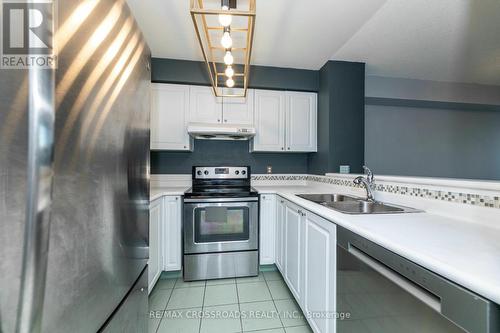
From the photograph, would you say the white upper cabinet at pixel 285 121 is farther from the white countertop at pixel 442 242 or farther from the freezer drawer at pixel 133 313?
the freezer drawer at pixel 133 313

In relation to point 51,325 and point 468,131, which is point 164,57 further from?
point 468,131

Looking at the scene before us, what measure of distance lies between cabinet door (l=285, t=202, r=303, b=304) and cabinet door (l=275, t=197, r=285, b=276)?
0.10 metres

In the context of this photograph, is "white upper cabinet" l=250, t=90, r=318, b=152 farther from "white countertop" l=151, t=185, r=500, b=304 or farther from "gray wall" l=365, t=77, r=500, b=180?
"white countertop" l=151, t=185, r=500, b=304

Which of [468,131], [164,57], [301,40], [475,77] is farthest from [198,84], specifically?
[468,131]

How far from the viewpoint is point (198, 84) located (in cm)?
249

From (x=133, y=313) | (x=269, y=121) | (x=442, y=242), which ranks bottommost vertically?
(x=133, y=313)

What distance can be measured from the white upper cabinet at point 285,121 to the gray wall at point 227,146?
0.12 meters

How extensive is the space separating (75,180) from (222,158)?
2.26 metres

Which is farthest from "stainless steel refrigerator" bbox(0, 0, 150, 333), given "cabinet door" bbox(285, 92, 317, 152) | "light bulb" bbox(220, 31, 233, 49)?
"cabinet door" bbox(285, 92, 317, 152)

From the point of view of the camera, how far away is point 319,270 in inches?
50.2

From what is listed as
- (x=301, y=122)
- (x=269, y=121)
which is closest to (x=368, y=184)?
(x=301, y=122)

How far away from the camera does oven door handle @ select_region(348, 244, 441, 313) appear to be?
0.63m

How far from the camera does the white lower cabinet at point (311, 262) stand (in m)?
1.16

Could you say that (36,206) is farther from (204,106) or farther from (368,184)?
(204,106)
